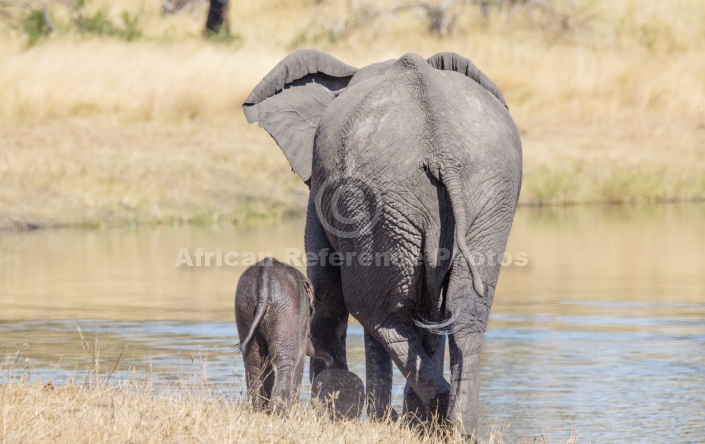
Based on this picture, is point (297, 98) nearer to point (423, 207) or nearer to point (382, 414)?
point (423, 207)

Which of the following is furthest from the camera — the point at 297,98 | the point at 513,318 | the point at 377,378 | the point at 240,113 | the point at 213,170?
the point at 240,113

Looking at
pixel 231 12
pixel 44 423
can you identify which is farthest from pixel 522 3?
pixel 44 423

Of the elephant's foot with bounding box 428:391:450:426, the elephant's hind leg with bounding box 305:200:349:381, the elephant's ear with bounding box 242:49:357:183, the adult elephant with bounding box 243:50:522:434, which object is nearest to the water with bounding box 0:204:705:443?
the elephant's hind leg with bounding box 305:200:349:381

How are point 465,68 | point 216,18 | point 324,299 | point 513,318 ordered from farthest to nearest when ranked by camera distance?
1. point 216,18
2. point 513,318
3. point 324,299
4. point 465,68

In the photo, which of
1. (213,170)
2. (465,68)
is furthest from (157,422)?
(213,170)

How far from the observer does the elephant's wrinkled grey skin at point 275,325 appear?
652 centimetres

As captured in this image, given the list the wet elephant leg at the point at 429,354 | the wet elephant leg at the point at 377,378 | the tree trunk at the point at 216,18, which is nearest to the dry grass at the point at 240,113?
the tree trunk at the point at 216,18

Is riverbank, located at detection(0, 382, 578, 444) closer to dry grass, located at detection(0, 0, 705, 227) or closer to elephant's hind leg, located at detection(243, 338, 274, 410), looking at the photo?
elephant's hind leg, located at detection(243, 338, 274, 410)

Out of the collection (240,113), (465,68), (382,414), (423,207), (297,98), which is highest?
(465,68)

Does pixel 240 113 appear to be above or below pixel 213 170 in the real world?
above

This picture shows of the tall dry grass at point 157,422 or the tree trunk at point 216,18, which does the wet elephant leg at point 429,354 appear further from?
the tree trunk at point 216,18

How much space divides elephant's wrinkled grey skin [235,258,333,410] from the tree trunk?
67.4 feet

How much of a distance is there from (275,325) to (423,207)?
1.11m

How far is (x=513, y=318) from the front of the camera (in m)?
10.4
